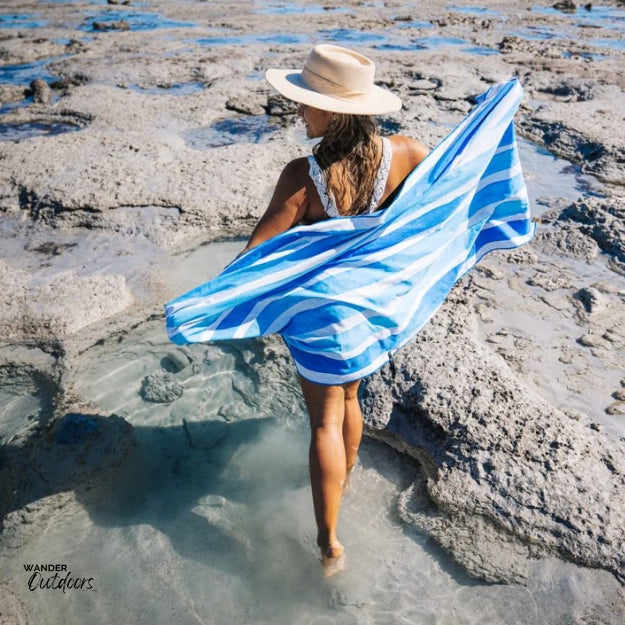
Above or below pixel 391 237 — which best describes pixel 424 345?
below

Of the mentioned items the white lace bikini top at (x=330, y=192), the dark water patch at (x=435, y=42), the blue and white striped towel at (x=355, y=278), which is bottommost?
the dark water patch at (x=435, y=42)

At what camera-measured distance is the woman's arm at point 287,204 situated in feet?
5.62

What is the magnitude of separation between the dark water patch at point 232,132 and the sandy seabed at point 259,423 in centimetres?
24

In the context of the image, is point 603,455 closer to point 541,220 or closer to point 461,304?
point 461,304

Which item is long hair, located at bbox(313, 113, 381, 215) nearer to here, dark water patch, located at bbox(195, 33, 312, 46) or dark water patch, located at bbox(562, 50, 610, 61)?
dark water patch, located at bbox(195, 33, 312, 46)

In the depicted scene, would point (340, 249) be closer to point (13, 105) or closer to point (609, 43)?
point (13, 105)

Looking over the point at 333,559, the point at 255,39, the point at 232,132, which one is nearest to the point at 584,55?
the point at 255,39

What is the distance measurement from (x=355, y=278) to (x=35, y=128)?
5354 mm

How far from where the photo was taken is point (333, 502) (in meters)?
1.95

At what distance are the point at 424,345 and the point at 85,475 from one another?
1.67 metres

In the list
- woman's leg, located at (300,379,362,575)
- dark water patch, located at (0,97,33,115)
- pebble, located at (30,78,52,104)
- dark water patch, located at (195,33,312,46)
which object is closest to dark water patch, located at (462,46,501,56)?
dark water patch, located at (195,33,312,46)

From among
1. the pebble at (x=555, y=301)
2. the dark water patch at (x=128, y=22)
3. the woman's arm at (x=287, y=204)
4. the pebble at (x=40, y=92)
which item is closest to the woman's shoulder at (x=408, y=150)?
the woman's arm at (x=287, y=204)

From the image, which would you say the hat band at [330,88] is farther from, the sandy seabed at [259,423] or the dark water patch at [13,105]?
the dark water patch at [13,105]

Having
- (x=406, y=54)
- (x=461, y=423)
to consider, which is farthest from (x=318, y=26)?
(x=461, y=423)
